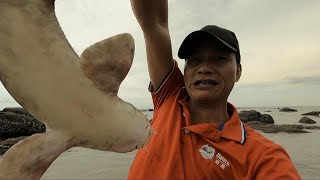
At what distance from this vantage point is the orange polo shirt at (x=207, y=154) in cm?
279

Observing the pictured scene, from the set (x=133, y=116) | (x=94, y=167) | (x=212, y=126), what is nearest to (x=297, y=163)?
(x=94, y=167)


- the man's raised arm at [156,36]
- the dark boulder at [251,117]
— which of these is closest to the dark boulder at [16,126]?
the man's raised arm at [156,36]

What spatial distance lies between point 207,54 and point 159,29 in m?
0.56

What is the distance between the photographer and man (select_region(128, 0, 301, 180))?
9.36 ft

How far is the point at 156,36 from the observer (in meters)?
Answer: 3.40

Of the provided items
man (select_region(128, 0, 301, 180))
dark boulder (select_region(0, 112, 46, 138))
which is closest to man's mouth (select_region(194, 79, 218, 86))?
man (select_region(128, 0, 301, 180))

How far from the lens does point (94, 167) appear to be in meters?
8.77

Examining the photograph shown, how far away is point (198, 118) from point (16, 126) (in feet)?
41.2

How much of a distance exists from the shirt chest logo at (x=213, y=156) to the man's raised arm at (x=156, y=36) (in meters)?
0.89

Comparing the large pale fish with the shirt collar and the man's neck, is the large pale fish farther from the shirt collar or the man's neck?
the man's neck

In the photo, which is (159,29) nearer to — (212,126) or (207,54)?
(207,54)

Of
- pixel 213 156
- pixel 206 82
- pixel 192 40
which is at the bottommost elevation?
pixel 213 156

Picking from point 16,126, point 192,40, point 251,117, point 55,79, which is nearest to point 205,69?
point 192,40

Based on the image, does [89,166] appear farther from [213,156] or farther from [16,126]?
[16,126]
